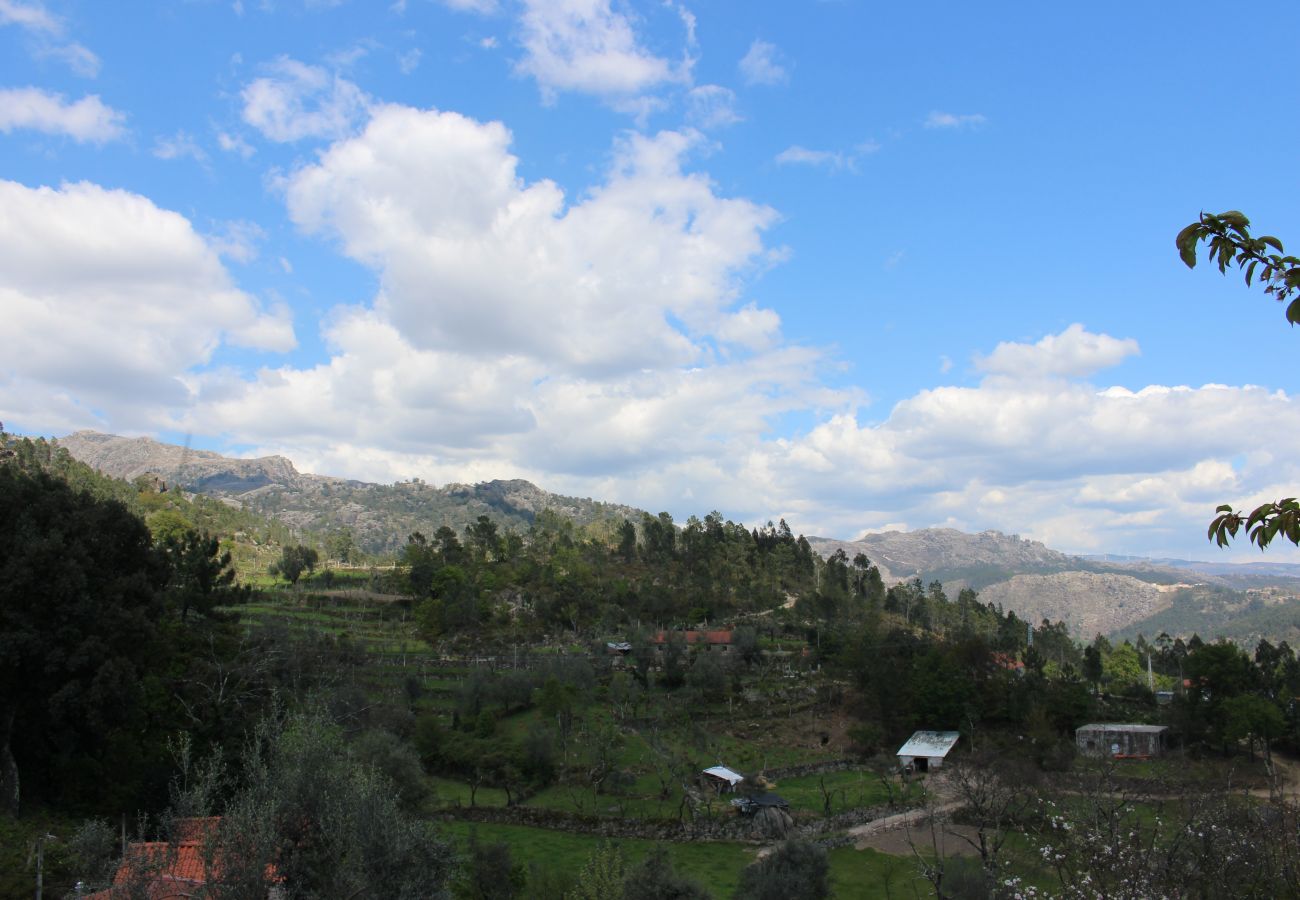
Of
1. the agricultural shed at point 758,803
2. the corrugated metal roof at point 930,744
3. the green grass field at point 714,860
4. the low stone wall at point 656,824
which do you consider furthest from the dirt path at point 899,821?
the corrugated metal roof at point 930,744

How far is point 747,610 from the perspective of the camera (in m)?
82.3

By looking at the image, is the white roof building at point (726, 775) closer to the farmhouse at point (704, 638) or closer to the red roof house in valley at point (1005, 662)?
the farmhouse at point (704, 638)

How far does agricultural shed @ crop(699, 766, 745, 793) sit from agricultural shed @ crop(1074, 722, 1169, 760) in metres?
21.3

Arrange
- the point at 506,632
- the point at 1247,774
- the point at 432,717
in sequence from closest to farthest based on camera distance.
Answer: the point at 1247,774 → the point at 432,717 → the point at 506,632

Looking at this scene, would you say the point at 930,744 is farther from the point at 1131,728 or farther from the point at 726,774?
the point at 726,774

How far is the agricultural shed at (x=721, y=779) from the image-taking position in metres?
39.6

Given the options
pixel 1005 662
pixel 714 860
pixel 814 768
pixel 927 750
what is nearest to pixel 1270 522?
pixel 714 860

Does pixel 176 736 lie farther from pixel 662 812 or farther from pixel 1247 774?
pixel 1247 774

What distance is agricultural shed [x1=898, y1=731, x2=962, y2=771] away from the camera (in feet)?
148

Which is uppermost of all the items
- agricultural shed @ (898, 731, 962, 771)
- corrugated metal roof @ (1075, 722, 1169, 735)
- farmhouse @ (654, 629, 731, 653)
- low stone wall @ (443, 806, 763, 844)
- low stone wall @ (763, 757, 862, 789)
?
farmhouse @ (654, 629, 731, 653)

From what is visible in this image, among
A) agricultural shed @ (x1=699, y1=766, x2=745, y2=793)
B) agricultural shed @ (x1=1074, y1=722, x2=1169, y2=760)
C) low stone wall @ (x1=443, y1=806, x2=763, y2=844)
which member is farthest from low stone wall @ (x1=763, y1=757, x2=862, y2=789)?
agricultural shed @ (x1=1074, y1=722, x2=1169, y2=760)

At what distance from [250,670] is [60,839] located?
11073 millimetres

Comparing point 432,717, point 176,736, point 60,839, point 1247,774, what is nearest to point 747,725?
point 432,717

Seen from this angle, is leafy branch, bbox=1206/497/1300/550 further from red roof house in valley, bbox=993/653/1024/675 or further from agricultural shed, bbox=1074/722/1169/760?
red roof house in valley, bbox=993/653/1024/675
